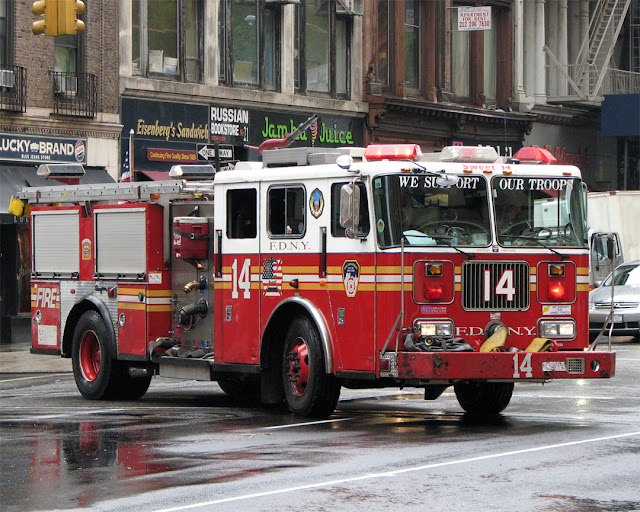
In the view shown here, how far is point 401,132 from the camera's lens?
1422 inches

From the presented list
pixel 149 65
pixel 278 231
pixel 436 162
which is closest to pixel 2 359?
pixel 149 65

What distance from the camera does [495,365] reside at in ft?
41.5

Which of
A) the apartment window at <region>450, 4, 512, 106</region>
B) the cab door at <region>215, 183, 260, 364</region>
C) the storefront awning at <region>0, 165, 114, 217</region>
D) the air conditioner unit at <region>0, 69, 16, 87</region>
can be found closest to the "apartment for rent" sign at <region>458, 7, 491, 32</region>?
the apartment window at <region>450, 4, 512, 106</region>

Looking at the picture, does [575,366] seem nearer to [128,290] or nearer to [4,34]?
[128,290]

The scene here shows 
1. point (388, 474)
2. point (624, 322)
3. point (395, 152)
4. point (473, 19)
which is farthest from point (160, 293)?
point (473, 19)

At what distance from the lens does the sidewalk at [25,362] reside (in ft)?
71.7

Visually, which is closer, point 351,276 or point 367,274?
point 367,274

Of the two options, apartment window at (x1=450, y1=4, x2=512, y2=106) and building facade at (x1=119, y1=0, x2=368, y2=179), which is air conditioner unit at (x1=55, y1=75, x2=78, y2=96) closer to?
building facade at (x1=119, y1=0, x2=368, y2=179)

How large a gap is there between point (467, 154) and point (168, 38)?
57.9 feet

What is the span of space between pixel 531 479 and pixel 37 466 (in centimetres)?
375

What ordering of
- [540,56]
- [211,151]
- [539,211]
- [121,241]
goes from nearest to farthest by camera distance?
[539,211]
[121,241]
[211,151]
[540,56]

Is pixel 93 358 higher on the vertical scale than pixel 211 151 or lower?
lower

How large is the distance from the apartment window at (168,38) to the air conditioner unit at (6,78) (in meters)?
3.56

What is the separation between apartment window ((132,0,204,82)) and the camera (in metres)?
29.4
